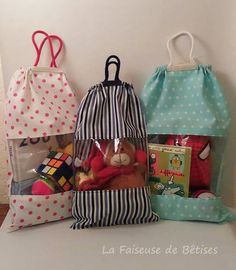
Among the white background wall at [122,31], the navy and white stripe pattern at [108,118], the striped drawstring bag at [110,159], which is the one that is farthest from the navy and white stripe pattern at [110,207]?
the white background wall at [122,31]

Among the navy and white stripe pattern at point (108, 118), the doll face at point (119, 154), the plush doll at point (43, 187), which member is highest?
the navy and white stripe pattern at point (108, 118)

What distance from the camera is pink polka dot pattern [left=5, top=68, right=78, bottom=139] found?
0.76 meters

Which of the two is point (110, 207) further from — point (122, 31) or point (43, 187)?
point (122, 31)

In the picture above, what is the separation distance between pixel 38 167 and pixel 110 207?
0.77 feet

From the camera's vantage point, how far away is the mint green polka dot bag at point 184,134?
78 cm

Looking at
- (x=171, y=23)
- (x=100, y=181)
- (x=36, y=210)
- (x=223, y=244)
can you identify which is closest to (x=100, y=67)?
(x=171, y=23)

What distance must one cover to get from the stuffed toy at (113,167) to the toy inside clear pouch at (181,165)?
4cm

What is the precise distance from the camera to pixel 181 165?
79 cm

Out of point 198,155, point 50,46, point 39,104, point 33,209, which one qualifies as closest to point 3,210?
point 33,209

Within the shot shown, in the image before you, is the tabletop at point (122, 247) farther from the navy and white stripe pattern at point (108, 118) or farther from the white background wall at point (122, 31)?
the white background wall at point (122, 31)

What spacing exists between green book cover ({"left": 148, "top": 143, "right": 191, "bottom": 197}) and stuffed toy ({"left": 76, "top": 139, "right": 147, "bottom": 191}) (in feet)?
0.11

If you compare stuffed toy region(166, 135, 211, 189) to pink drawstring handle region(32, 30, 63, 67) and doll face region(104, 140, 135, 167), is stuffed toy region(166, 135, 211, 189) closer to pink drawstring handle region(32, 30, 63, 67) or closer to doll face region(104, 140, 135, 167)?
doll face region(104, 140, 135, 167)

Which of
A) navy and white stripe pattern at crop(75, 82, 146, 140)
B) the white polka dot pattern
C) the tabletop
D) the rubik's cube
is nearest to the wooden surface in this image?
the tabletop

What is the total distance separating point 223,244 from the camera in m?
0.71
